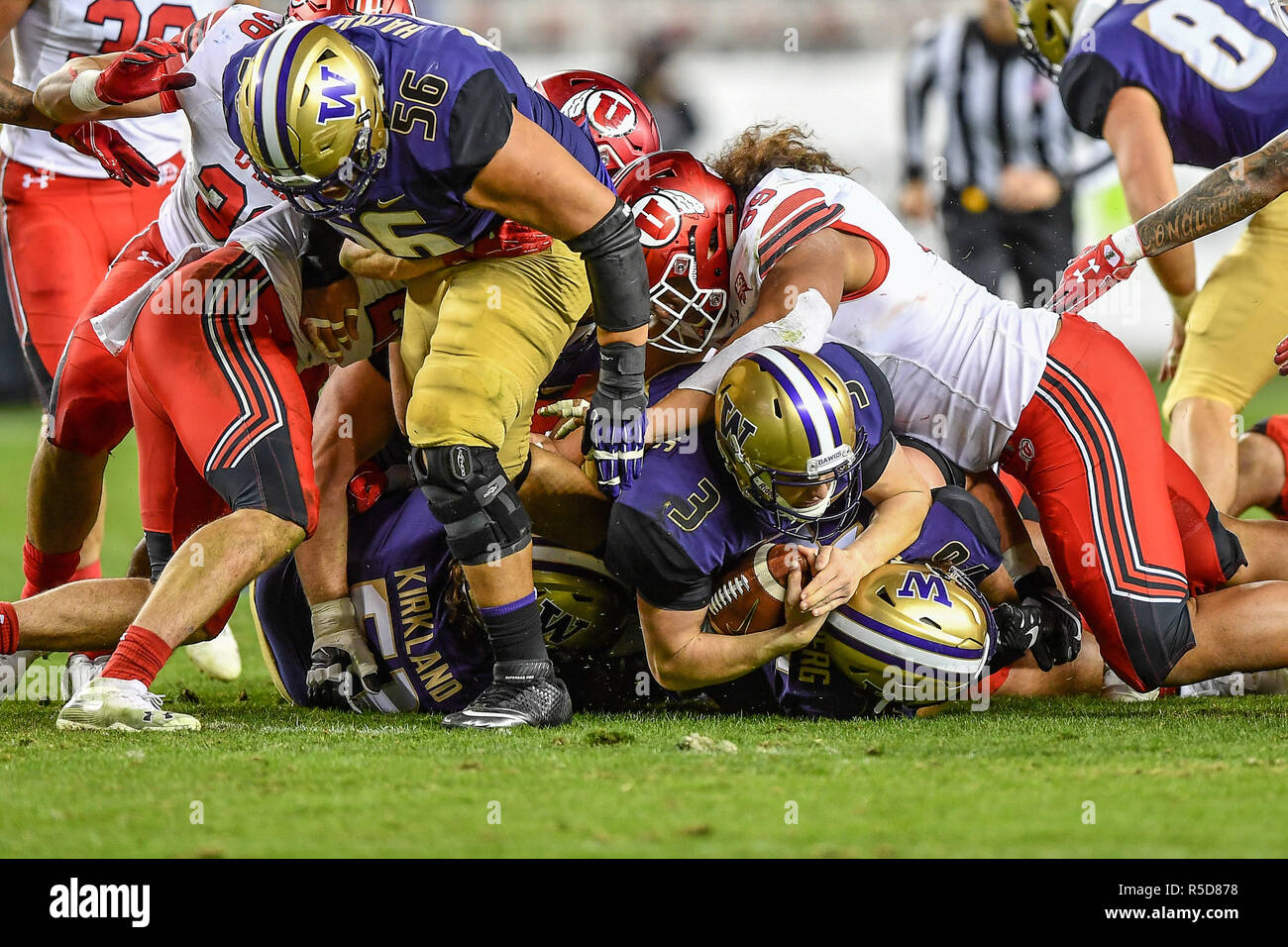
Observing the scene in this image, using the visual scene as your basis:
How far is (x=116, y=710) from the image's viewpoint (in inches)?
133

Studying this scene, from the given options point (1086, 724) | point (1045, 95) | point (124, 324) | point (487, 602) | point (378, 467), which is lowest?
point (1086, 724)

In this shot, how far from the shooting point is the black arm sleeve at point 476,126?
3266mm

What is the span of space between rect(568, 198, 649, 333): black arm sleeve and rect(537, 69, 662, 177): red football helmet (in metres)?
0.89

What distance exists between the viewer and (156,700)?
11.4 feet

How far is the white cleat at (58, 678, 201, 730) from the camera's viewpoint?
3.38 m

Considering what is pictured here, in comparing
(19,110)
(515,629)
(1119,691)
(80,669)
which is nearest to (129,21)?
(19,110)

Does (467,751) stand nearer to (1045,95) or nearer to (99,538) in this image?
(99,538)

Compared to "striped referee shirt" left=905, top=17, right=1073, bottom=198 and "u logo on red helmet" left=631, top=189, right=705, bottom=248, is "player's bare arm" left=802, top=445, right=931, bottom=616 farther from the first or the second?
"striped referee shirt" left=905, top=17, right=1073, bottom=198

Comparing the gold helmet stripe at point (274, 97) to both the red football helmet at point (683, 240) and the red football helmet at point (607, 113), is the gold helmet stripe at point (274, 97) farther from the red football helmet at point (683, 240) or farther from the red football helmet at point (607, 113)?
the red football helmet at point (607, 113)

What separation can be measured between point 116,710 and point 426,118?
4.96ft

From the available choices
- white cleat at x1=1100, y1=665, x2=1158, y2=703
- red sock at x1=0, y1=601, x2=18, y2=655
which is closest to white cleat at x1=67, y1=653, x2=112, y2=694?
red sock at x1=0, y1=601, x2=18, y2=655

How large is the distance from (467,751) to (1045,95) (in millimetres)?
7054
